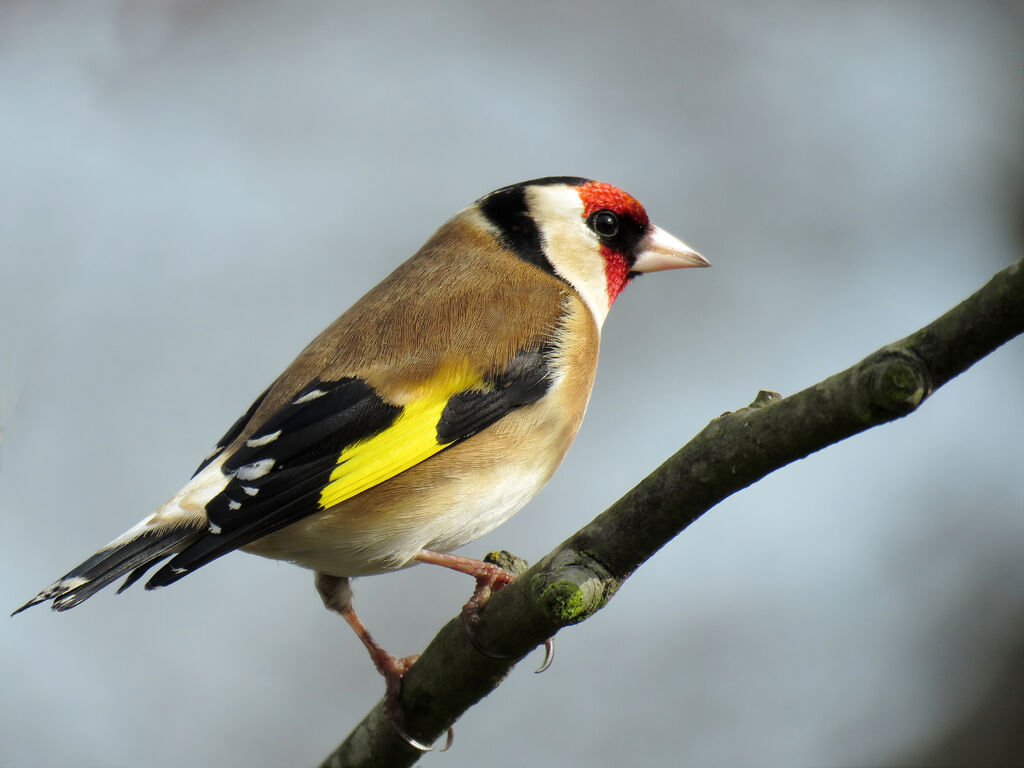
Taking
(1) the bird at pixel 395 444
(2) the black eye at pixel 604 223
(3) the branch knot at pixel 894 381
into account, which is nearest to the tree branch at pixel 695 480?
(3) the branch knot at pixel 894 381

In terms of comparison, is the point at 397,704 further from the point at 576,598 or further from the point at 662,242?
the point at 662,242

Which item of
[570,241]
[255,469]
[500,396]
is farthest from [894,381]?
[570,241]

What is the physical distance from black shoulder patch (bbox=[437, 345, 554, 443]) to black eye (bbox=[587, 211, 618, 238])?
844 millimetres

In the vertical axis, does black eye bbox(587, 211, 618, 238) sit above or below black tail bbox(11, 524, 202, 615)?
above

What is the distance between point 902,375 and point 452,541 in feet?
5.41

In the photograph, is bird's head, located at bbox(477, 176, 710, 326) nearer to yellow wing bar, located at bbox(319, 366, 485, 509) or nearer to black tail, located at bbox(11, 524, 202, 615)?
yellow wing bar, located at bbox(319, 366, 485, 509)

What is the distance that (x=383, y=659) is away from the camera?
327 centimetres

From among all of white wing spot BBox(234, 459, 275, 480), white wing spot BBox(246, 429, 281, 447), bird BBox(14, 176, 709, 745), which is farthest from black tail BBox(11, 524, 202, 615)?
white wing spot BBox(246, 429, 281, 447)

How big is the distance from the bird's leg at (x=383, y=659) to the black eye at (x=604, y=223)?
1.54 m

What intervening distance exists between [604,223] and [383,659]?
1768 mm

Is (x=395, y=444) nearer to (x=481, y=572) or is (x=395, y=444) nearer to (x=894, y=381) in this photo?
(x=481, y=572)

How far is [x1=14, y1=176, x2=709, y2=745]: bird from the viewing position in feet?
9.25

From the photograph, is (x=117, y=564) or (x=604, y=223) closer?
(x=117, y=564)

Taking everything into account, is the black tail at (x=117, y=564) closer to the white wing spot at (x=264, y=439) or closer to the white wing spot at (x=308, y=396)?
the white wing spot at (x=264, y=439)
